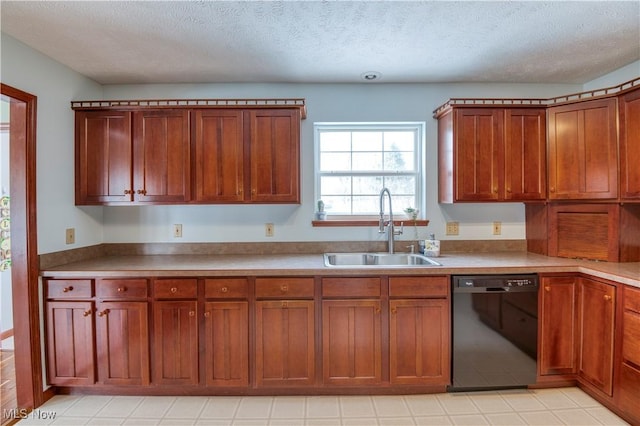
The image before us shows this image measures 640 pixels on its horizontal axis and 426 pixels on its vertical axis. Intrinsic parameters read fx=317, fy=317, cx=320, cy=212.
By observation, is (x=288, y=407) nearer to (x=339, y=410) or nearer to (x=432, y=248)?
(x=339, y=410)

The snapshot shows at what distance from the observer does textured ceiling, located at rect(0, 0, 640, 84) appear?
1.78 meters

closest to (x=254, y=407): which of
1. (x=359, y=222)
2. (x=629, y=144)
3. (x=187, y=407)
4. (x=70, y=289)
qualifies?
(x=187, y=407)

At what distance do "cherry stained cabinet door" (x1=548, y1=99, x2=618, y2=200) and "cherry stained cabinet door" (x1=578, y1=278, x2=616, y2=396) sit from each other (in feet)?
2.25

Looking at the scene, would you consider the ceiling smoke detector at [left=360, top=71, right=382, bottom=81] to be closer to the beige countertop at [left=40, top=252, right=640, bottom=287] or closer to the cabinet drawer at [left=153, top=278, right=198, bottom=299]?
the beige countertop at [left=40, top=252, right=640, bottom=287]

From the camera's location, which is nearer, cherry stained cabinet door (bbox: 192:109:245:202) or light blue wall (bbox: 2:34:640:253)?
cherry stained cabinet door (bbox: 192:109:245:202)

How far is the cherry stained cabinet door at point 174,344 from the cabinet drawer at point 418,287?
1.37 m

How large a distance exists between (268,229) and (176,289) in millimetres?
892

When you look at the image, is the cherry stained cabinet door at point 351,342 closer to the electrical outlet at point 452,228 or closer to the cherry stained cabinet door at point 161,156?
the electrical outlet at point 452,228

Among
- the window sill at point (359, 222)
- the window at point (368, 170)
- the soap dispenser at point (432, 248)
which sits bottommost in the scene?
the soap dispenser at point (432, 248)

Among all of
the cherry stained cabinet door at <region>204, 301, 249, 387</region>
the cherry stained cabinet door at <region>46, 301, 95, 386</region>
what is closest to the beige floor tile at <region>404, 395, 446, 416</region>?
the cherry stained cabinet door at <region>204, 301, 249, 387</region>

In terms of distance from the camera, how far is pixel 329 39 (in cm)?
207

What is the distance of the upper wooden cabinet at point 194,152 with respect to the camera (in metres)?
2.43

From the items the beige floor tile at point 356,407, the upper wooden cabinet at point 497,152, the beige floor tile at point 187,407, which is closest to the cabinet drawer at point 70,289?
the beige floor tile at point 187,407

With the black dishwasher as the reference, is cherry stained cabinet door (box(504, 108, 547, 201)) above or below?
above
